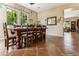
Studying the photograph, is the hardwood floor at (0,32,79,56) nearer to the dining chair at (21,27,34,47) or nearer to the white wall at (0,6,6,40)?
the dining chair at (21,27,34,47)

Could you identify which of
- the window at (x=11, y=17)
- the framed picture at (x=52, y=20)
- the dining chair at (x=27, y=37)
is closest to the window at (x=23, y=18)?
the window at (x=11, y=17)

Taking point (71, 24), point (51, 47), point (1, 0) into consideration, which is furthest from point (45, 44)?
point (1, 0)

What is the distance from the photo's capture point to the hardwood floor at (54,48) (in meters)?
2.36

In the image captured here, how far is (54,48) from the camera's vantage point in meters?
2.43

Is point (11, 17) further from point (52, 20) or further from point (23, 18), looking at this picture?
point (52, 20)

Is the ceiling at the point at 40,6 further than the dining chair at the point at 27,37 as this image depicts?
No

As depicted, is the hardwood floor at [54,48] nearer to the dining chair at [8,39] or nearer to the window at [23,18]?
the dining chair at [8,39]

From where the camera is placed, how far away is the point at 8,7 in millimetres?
2367

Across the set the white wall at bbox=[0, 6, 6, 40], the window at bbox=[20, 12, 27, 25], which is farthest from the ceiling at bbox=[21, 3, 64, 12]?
the white wall at bbox=[0, 6, 6, 40]

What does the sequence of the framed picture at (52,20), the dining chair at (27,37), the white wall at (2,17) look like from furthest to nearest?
the dining chair at (27,37) < the framed picture at (52,20) < the white wall at (2,17)

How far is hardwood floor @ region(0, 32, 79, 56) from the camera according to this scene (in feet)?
7.75

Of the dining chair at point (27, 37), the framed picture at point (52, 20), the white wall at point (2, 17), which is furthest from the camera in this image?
the dining chair at point (27, 37)

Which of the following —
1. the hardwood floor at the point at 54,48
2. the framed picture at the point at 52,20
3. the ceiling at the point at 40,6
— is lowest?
the hardwood floor at the point at 54,48

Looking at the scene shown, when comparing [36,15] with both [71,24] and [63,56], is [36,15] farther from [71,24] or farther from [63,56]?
[63,56]
